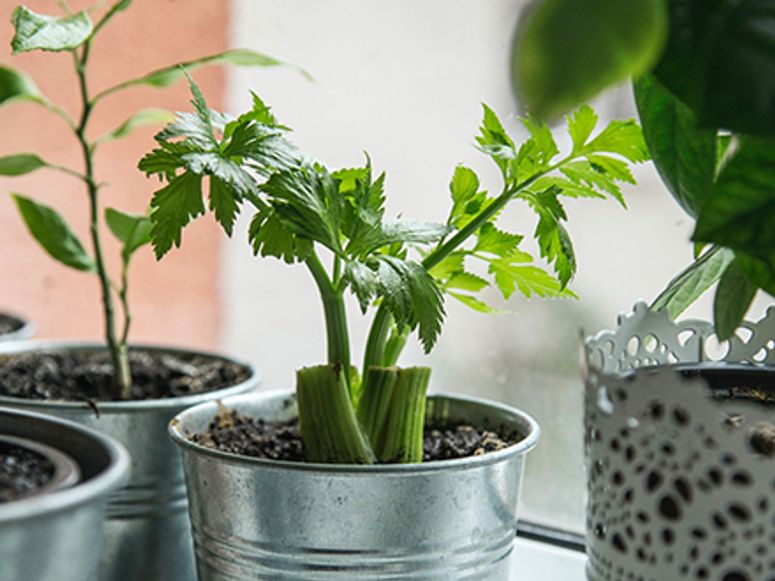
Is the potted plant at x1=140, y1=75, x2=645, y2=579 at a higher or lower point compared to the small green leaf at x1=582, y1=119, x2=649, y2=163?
lower

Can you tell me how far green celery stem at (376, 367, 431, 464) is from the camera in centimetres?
80

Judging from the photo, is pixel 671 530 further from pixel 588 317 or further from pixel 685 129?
pixel 588 317

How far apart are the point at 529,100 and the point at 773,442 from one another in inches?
12.7

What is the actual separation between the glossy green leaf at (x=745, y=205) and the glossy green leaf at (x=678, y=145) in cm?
6

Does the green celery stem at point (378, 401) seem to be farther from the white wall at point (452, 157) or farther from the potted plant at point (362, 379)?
the white wall at point (452, 157)

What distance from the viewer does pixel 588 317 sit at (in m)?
1.12

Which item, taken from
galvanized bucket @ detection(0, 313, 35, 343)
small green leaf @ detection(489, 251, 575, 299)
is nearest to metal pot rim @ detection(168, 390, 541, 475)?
small green leaf @ detection(489, 251, 575, 299)

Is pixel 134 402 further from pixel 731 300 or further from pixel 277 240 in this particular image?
pixel 731 300

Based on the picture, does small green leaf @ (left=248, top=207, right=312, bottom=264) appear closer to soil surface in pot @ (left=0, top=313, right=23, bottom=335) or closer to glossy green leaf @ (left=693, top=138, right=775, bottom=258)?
glossy green leaf @ (left=693, top=138, right=775, bottom=258)

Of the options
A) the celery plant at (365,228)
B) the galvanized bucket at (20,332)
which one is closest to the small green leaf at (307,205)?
the celery plant at (365,228)

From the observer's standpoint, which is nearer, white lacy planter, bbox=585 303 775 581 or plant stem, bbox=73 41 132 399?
white lacy planter, bbox=585 303 775 581

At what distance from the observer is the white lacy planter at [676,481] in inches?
23.4

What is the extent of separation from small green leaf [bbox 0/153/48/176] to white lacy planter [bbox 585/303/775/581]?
60 centimetres

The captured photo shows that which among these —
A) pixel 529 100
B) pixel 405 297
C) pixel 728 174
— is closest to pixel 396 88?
pixel 405 297
